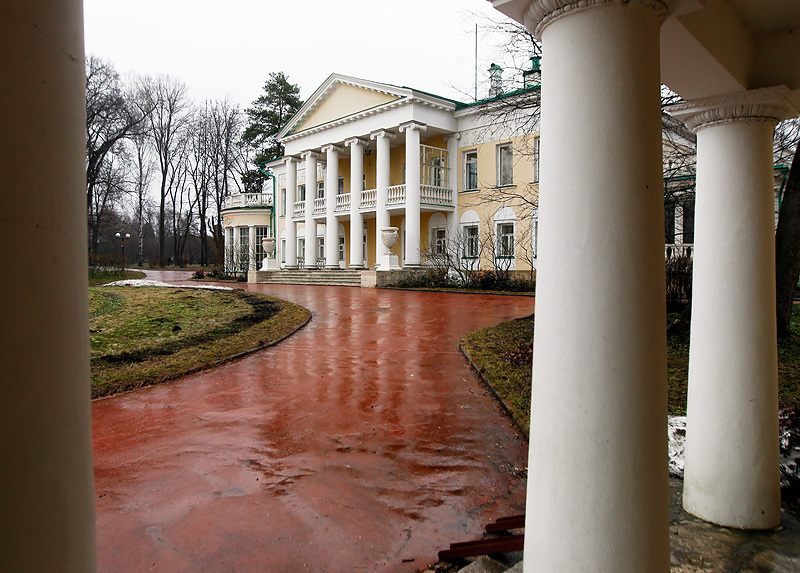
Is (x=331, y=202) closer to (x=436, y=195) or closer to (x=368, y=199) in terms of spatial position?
(x=368, y=199)

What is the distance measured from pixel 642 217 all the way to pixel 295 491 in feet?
8.69

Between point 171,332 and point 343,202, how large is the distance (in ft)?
66.4

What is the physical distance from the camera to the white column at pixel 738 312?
9.06 feet

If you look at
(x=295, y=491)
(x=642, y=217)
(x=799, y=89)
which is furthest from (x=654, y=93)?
(x=295, y=491)

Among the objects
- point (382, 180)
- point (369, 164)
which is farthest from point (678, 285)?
point (369, 164)

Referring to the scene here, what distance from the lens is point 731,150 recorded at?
2.81 m

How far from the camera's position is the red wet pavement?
106 inches

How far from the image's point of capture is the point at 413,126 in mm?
24312

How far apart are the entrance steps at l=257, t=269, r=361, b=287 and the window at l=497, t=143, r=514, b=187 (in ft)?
26.3

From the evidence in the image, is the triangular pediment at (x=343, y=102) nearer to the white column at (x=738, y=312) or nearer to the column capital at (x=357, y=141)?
the column capital at (x=357, y=141)

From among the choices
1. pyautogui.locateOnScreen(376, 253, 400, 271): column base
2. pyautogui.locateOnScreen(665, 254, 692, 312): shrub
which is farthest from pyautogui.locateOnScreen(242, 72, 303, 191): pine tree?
pyautogui.locateOnScreen(665, 254, 692, 312): shrub

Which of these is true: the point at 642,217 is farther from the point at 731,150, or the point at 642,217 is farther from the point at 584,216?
the point at 731,150

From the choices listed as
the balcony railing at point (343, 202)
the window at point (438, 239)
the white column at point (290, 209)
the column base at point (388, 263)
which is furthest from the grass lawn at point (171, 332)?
the white column at point (290, 209)

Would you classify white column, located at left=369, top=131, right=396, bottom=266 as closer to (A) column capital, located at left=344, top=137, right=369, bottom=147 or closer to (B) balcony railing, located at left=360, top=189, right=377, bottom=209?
(B) balcony railing, located at left=360, top=189, right=377, bottom=209
